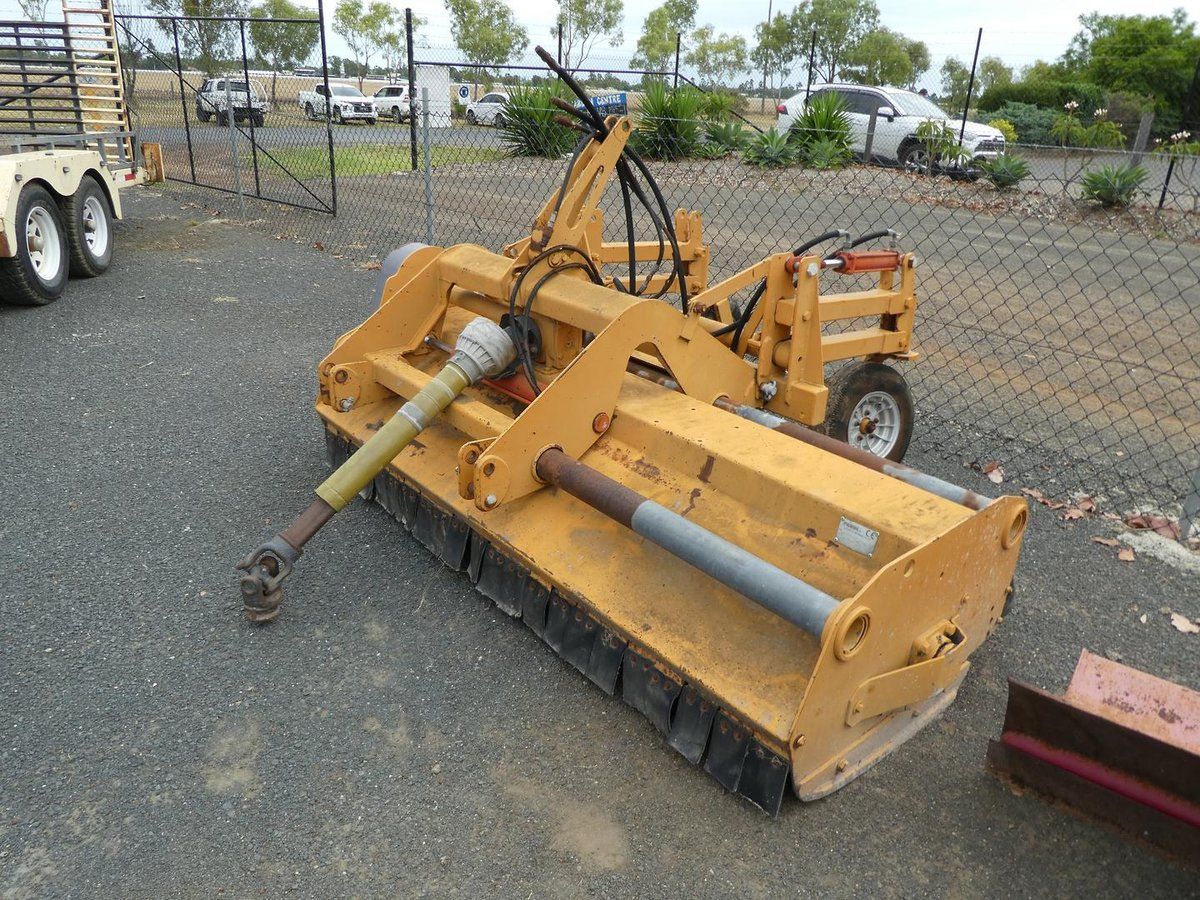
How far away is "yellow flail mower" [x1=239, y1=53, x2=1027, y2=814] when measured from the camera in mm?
2631

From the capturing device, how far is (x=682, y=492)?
3.22m

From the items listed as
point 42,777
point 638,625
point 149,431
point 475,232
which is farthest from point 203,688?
point 475,232

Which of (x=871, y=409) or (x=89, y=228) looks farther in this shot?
(x=89, y=228)

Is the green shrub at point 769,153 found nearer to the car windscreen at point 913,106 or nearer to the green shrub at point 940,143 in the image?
the green shrub at point 940,143

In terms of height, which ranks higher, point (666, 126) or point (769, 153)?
point (666, 126)

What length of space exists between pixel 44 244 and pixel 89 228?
0.98 metres

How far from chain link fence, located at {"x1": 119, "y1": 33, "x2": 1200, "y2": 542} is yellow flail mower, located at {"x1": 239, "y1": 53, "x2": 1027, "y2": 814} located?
5.06ft

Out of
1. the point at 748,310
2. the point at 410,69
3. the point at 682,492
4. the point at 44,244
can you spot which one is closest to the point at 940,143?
the point at 410,69

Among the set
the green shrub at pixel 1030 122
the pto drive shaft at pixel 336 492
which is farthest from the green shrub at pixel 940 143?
the pto drive shaft at pixel 336 492

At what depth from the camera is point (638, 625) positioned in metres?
2.90

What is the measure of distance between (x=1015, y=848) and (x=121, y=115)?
1082cm

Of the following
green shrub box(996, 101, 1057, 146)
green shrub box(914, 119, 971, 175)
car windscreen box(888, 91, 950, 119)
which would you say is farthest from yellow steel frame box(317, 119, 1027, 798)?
green shrub box(996, 101, 1057, 146)

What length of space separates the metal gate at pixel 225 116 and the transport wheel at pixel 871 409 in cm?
779

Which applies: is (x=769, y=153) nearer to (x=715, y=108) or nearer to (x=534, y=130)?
(x=534, y=130)
